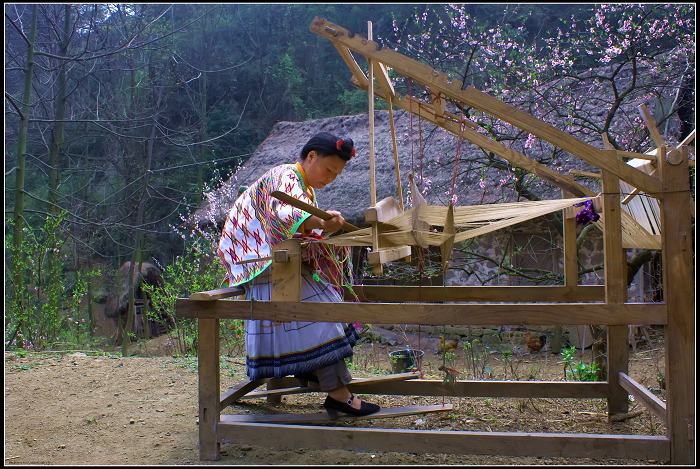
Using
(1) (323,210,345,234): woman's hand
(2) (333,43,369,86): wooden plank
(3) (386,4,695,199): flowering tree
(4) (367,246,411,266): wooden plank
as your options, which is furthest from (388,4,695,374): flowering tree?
(1) (323,210,345,234): woman's hand

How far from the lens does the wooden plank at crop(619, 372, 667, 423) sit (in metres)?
2.67

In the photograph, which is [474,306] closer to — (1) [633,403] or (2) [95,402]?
(1) [633,403]

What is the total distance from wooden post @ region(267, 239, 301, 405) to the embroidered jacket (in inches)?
5.6

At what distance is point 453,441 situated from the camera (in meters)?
2.60

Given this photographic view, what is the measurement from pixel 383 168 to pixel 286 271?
6.55 m

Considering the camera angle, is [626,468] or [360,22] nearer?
[626,468]

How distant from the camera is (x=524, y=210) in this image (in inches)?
113

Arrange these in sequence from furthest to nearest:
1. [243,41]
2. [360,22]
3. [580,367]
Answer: [243,41], [360,22], [580,367]

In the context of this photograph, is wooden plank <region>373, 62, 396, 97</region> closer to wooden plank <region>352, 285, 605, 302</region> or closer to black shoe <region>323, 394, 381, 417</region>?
wooden plank <region>352, 285, 605, 302</region>

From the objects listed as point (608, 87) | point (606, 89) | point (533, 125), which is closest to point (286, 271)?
point (533, 125)

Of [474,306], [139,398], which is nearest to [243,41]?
[139,398]

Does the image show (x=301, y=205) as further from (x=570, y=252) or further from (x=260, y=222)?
(x=570, y=252)

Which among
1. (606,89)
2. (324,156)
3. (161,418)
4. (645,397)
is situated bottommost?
(161,418)

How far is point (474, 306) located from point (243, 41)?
16643 mm
